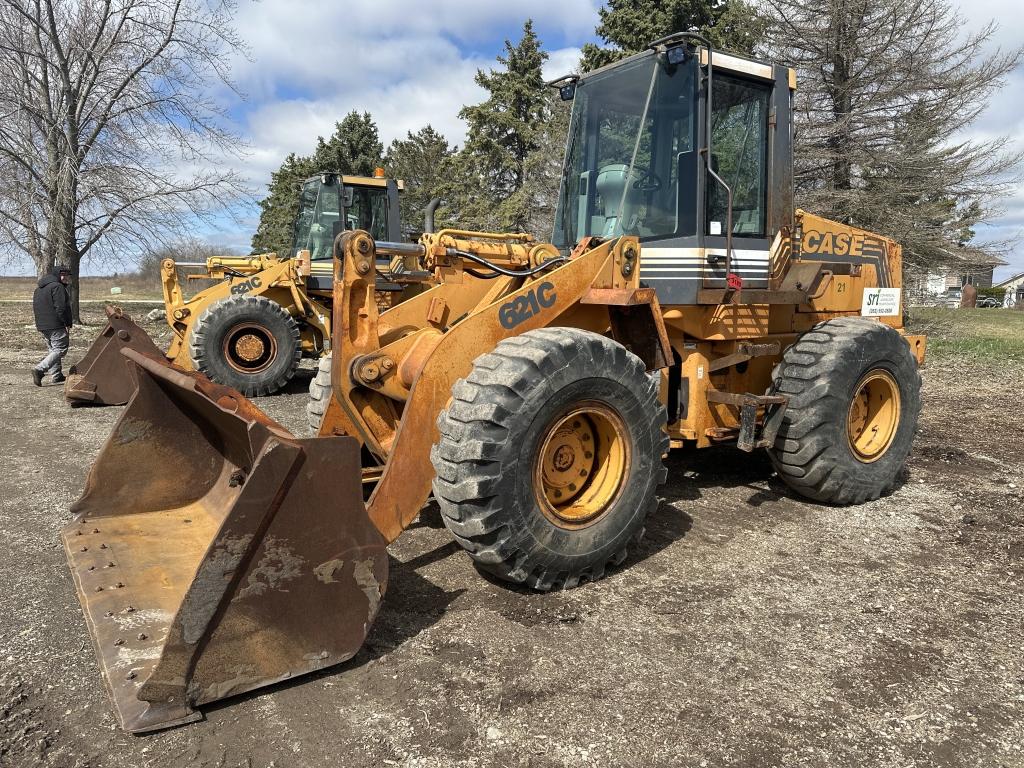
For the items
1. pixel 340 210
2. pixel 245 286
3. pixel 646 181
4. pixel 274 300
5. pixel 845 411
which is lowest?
pixel 845 411

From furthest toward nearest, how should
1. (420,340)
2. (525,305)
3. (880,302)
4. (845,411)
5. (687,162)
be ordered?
1. (880,302)
2. (845,411)
3. (687,162)
4. (420,340)
5. (525,305)

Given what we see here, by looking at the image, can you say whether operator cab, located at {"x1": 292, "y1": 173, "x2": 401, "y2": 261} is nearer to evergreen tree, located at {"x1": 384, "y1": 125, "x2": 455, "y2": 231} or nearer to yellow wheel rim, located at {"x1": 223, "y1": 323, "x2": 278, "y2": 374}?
yellow wheel rim, located at {"x1": 223, "y1": 323, "x2": 278, "y2": 374}

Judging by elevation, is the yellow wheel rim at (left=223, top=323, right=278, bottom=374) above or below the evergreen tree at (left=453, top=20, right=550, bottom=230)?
below

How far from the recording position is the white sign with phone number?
6.12 metres

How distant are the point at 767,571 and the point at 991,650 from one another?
108cm

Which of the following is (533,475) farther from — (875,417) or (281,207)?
(281,207)

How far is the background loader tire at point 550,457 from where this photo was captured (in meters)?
3.32

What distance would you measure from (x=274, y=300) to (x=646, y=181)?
25.5ft

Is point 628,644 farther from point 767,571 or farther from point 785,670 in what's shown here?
point 767,571

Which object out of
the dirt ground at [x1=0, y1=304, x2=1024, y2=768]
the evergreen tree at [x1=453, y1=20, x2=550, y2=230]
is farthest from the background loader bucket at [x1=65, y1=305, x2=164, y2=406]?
the evergreen tree at [x1=453, y1=20, x2=550, y2=230]

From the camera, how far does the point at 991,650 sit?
3.28 metres

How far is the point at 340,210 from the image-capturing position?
37.2 feet

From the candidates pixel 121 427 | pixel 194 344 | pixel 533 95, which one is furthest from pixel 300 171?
pixel 121 427

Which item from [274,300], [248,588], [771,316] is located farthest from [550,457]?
[274,300]
